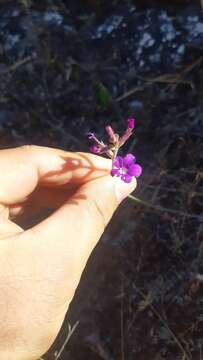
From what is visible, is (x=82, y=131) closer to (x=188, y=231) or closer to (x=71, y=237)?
(x=188, y=231)

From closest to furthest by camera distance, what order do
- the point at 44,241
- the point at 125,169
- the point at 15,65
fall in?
the point at 44,241
the point at 125,169
the point at 15,65

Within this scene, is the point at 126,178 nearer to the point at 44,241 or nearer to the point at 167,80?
the point at 44,241

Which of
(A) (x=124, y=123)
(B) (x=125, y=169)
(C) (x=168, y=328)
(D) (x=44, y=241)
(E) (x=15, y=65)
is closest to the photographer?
(D) (x=44, y=241)

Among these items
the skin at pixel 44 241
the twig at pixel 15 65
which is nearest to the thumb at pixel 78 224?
the skin at pixel 44 241

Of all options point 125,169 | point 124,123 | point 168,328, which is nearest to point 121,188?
point 125,169

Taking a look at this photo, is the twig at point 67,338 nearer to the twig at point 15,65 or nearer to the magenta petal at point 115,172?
the magenta petal at point 115,172

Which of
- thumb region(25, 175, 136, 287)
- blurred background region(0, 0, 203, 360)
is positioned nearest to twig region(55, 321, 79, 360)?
blurred background region(0, 0, 203, 360)

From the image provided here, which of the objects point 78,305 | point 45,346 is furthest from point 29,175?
point 78,305
